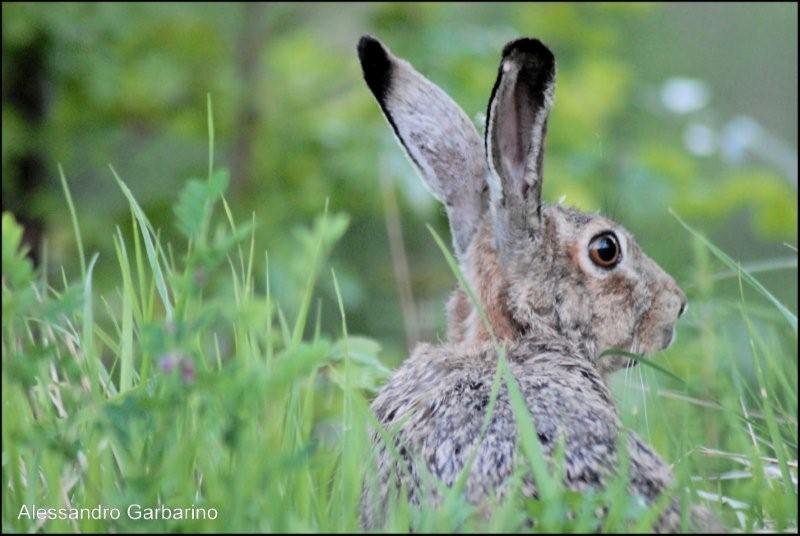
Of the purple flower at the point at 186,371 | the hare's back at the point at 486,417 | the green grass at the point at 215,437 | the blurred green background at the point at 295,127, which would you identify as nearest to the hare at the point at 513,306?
the hare's back at the point at 486,417

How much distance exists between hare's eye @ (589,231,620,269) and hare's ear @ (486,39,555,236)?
27 centimetres

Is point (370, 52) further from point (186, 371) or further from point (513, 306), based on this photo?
point (186, 371)

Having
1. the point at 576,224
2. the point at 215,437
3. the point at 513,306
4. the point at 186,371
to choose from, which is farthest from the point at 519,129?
the point at 186,371

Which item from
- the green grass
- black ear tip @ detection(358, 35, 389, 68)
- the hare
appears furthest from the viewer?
black ear tip @ detection(358, 35, 389, 68)

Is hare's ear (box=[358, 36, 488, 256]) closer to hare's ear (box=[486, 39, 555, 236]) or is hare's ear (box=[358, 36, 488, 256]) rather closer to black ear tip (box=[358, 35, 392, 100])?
black ear tip (box=[358, 35, 392, 100])

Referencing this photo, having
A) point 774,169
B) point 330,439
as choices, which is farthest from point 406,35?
point 330,439

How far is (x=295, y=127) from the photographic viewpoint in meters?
8.58

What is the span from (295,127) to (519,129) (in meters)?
4.23

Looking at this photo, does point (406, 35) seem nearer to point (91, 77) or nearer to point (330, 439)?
point (91, 77)

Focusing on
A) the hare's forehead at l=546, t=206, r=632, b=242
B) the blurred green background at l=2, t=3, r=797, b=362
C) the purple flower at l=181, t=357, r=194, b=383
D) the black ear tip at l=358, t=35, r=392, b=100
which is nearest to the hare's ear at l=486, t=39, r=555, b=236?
the hare's forehead at l=546, t=206, r=632, b=242

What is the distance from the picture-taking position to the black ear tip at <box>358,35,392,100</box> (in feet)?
14.8

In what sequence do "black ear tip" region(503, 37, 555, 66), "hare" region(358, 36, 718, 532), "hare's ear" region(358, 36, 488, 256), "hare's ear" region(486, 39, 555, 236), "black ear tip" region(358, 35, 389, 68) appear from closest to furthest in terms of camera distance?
"hare" region(358, 36, 718, 532) < "black ear tip" region(503, 37, 555, 66) < "hare's ear" region(486, 39, 555, 236) < "black ear tip" region(358, 35, 389, 68) < "hare's ear" region(358, 36, 488, 256)

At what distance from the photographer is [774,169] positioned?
9.47m

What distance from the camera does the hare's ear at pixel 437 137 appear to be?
4.72 metres
